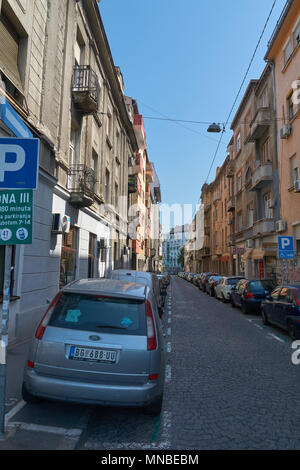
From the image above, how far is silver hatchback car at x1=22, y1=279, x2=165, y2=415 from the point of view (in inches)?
137

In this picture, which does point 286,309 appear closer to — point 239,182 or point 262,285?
point 262,285

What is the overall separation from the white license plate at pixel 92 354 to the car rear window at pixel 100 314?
8.8 inches

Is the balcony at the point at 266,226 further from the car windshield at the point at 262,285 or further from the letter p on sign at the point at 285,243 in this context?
the car windshield at the point at 262,285

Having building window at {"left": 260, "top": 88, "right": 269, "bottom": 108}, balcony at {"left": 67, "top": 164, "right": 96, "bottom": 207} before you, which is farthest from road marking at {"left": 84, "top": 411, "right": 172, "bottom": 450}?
building window at {"left": 260, "top": 88, "right": 269, "bottom": 108}

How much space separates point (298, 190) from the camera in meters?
15.6

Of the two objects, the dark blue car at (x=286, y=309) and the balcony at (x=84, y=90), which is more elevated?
the balcony at (x=84, y=90)

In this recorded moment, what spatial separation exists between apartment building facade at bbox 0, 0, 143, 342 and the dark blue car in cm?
676

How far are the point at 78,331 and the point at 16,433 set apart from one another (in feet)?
3.74

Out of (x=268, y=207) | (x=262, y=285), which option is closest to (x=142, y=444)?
(x=262, y=285)

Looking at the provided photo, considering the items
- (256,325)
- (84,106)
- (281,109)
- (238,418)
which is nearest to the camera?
(238,418)

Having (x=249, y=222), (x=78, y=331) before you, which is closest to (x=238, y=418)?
(x=78, y=331)

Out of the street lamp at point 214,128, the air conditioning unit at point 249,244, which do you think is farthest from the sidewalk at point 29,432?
the air conditioning unit at point 249,244

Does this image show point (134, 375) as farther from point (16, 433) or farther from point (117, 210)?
point (117, 210)

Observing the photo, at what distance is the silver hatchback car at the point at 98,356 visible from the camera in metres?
3.48
